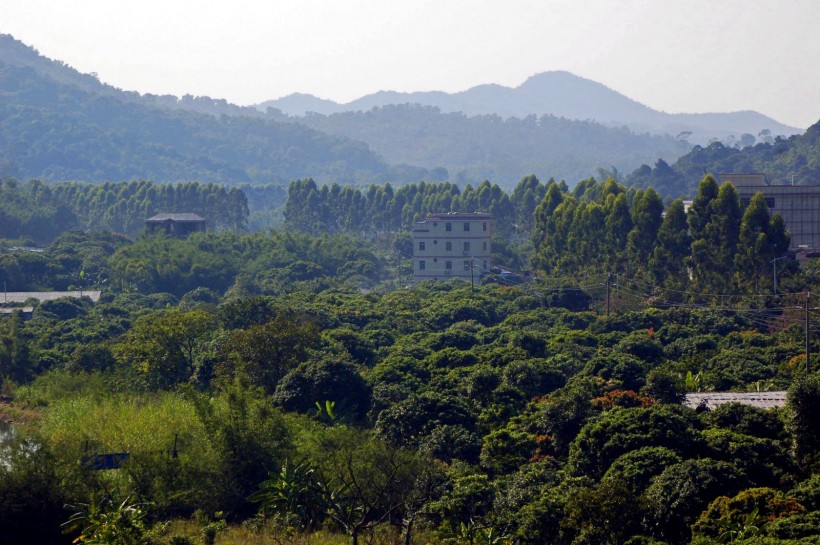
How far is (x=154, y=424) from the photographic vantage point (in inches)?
1213

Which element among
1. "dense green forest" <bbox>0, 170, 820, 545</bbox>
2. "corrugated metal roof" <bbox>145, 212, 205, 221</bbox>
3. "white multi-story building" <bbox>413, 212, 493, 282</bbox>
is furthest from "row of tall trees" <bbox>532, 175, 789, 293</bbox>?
"corrugated metal roof" <bbox>145, 212, 205, 221</bbox>

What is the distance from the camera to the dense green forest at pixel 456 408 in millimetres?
23797

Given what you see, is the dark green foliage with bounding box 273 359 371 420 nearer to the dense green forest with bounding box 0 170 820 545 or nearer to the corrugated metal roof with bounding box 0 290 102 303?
the dense green forest with bounding box 0 170 820 545

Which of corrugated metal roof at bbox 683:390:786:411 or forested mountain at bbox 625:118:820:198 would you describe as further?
forested mountain at bbox 625:118:820:198

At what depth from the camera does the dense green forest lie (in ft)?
78.1

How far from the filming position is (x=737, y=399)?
32.3 meters

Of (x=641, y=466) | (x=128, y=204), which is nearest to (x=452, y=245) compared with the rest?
(x=128, y=204)

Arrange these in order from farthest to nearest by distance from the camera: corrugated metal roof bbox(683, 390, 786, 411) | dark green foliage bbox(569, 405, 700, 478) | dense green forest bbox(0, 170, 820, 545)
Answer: corrugated metal roof bbox(683, 390, 786, 411), dark green foliage bbox(569, 405, 700, 478), dense green forest bbox(0, 170, 820, 545)

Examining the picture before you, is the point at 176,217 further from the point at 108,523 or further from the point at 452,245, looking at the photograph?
the point at 108,523

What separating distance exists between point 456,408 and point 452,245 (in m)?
46.0

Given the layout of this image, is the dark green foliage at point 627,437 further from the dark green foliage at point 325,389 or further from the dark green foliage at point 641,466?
the dark green foliage at point 325,389

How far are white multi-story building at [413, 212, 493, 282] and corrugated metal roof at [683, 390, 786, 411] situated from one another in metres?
43.6

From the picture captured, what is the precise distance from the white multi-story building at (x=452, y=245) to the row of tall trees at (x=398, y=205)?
794 inches

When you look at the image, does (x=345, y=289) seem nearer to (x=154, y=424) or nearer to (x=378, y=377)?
(x=378, y=377)
